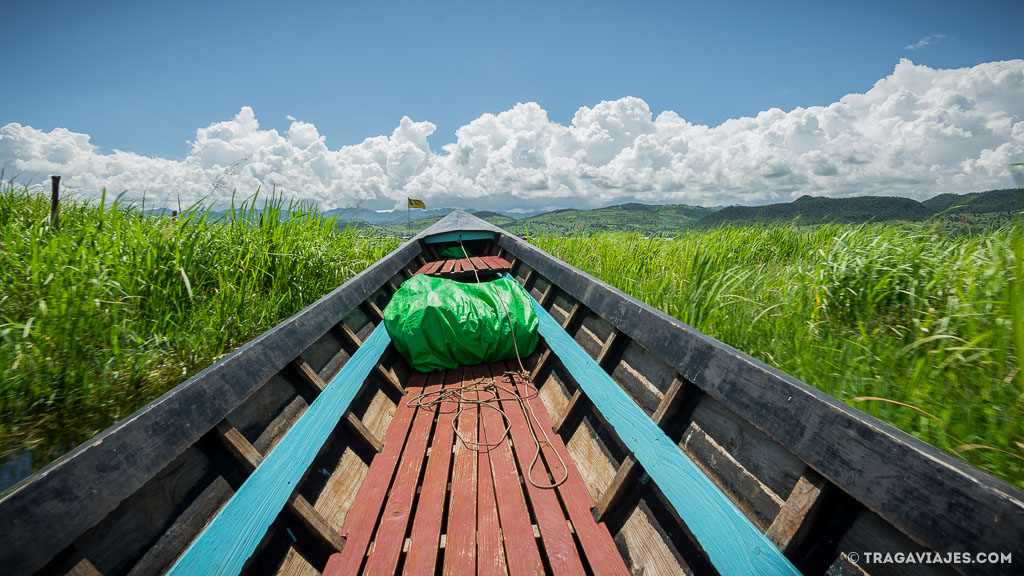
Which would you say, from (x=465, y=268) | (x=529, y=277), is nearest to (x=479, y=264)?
(x=465, y=268)

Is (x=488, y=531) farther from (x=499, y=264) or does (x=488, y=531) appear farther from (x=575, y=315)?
(x=499, y=264)

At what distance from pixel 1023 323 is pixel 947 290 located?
1236 mm

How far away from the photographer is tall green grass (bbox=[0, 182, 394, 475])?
4.66 ft

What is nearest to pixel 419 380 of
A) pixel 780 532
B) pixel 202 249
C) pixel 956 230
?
pixel 202 249

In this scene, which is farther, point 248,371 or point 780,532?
point 248,371

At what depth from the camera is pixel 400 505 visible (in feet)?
5.35

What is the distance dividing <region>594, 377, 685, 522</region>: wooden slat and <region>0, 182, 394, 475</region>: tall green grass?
73.4 inches

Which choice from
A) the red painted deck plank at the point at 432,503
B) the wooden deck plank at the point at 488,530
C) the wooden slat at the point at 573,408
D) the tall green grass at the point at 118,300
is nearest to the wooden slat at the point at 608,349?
the wooden slat at the point at 573,408

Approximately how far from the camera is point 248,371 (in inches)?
56.7

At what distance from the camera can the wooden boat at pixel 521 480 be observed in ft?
2.63

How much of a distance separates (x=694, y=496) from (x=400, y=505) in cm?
112

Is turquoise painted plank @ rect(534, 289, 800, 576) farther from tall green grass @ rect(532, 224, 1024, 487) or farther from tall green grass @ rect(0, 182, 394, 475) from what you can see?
tall green grass @ rect(0, 182, 394, 475)

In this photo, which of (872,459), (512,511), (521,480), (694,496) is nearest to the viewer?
(872,459)

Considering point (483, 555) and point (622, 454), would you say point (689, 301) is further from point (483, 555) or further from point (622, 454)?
point (483, 555)
